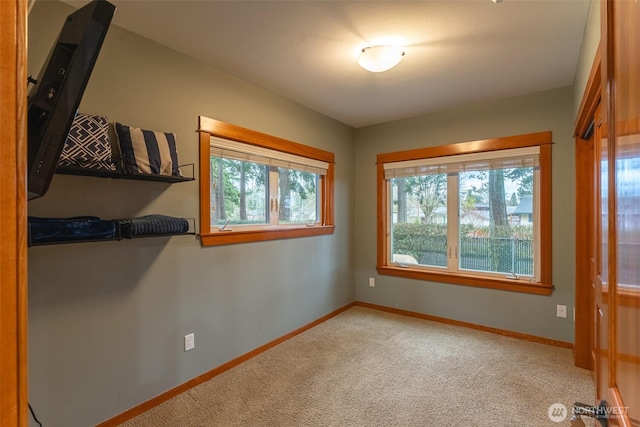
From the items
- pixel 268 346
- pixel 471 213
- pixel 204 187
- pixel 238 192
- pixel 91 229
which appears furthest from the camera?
pixel 471 213

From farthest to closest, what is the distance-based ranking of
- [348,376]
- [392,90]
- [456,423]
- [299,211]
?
1. [299,211]
2. [392,90]
3. [348,376]
4. [456,423]

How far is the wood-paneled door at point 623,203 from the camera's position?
493 mm

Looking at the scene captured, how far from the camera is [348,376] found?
247 centimetres

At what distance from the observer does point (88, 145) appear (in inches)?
64.9

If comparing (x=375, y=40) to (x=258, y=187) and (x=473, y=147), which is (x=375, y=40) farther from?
(x=473, y=147)

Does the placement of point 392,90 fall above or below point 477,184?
above

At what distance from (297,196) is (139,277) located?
186 cm

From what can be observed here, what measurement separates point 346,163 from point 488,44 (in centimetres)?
222

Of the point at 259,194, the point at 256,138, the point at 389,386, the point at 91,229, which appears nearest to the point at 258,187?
the point at 259,194

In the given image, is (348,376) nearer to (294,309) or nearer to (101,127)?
(294,309)

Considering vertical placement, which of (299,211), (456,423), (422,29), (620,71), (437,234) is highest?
(422,29)

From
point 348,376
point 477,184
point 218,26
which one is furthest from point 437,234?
point 218,26

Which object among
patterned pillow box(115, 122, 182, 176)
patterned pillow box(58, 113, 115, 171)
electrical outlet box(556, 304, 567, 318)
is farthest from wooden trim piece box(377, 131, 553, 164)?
patterned pillow box(58, 113, 115, 171)

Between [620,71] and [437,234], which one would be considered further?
[437,234]
